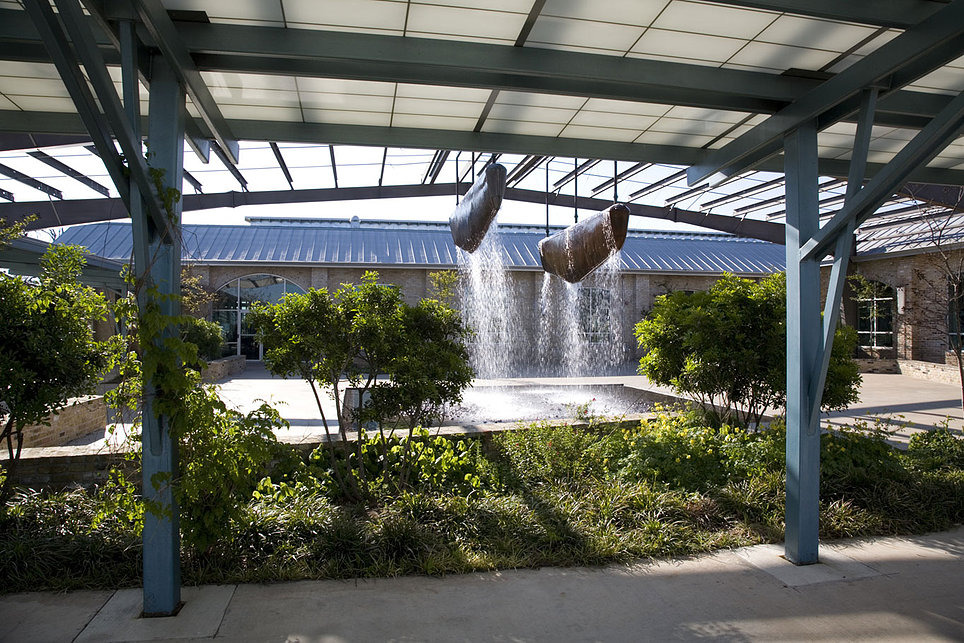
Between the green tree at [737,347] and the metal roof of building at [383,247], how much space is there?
17.2 metres

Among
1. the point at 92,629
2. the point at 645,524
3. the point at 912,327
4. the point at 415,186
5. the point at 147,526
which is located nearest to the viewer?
the point at 92,629

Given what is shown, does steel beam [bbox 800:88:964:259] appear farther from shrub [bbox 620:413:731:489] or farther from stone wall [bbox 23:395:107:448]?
stone wall [bbox 23:395:107:448]

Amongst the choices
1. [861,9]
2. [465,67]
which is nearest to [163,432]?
[465,67]

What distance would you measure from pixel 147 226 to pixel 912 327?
24698 millimetres

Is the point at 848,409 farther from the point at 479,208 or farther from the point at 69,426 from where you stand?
the point at 69,426

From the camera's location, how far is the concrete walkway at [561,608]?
347cm

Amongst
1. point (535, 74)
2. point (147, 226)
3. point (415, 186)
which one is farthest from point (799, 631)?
point (415, 186)

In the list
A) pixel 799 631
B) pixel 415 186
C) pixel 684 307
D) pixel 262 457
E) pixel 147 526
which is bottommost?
pixel 799 631

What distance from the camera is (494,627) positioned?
354 centimetres

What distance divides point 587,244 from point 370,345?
4.24 m

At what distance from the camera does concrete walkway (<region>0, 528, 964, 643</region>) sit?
11.4 ft

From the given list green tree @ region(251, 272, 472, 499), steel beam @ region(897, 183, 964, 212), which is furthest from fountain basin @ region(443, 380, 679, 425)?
steel beam @ region(897, 183, 964, 212)

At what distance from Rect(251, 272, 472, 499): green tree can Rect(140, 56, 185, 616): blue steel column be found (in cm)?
159

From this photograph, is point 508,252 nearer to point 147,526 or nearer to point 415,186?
point 415,186
